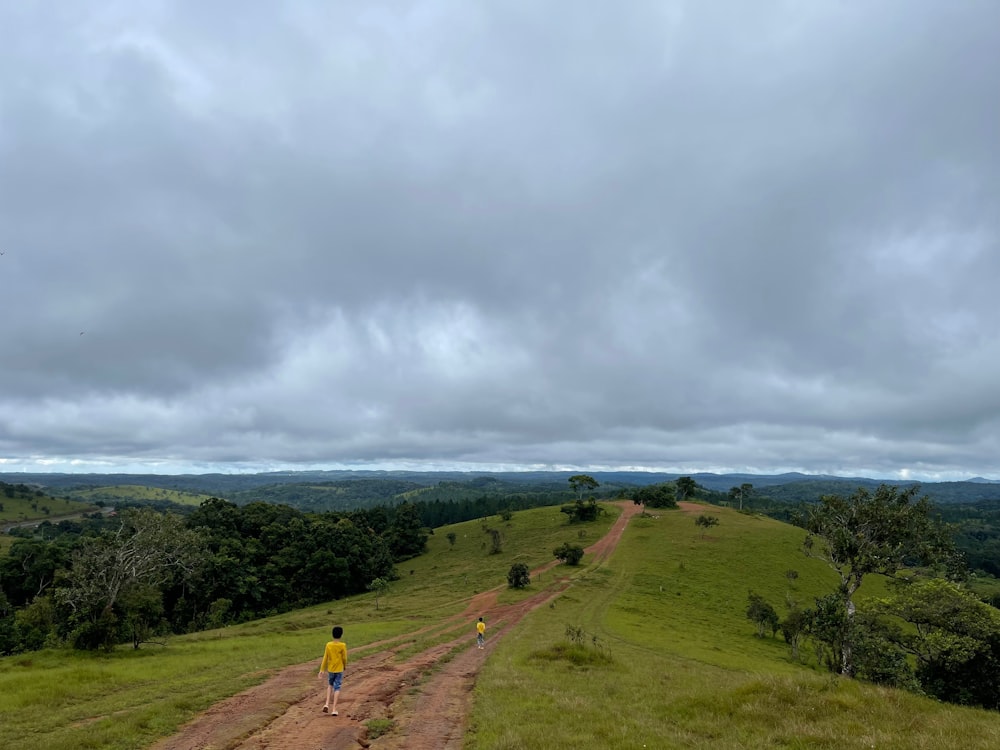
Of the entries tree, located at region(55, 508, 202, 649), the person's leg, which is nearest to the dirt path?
the person's leg

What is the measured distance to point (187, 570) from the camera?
5119 cm

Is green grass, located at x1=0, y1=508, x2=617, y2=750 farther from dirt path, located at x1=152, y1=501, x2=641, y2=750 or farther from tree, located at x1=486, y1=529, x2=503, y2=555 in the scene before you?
tree, located at x1=486, y1=529, x2=503, y2=555

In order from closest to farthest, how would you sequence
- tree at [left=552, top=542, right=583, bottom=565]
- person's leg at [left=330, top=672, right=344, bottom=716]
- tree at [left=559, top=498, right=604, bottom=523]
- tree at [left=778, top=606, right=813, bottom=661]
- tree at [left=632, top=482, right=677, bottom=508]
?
person's leg at [left=330, top=672, right=344, bottom=716] → tree at [left=778, top=606, right=813, bottom=661] → tree at [left=552, top=542, right=583, bottom=565] → tree at [left=559, top=498, right=604, bottom=523] → tree at [left=632, top=482, right=677, bottom=508]

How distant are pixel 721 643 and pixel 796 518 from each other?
24827 millimetres

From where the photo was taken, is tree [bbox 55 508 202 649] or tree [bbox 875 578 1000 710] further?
tree [bbox 55 508 202 649]

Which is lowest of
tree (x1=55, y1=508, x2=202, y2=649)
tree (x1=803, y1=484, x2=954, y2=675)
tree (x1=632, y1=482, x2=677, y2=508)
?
tree (x1=632, y1=482, x2=677, y2=508)

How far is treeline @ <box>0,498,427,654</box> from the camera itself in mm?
37875

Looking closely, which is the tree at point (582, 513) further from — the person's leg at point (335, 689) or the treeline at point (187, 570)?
the person's leg at point (335, 689)

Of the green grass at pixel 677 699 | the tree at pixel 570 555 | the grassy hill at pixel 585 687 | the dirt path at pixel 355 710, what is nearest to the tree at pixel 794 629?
the grassy hill at pixel 585 687

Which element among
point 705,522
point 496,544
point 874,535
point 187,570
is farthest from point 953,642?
point 496,544

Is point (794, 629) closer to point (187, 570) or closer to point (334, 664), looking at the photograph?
point (334, 664)

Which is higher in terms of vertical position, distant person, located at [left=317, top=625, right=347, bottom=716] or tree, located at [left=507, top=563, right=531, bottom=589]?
distant person, located at [left=317, top=625, right=347, bottom=716]

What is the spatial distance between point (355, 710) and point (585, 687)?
9.51 m

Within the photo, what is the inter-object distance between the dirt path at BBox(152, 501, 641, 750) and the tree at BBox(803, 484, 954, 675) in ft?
77.6
